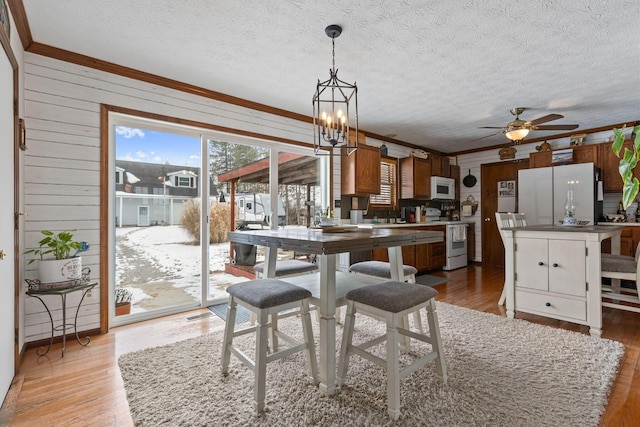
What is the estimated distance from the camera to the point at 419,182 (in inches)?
227

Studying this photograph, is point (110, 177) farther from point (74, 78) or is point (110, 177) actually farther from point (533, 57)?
point (533, 57)

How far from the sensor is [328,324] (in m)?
1.77

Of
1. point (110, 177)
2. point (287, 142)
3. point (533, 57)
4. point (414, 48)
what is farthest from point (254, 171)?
point (533, 57)

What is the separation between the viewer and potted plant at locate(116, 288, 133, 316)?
120 inches

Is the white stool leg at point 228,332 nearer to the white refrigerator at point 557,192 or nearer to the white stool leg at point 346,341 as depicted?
the white stool leg at point 346,341

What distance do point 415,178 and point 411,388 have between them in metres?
4.32

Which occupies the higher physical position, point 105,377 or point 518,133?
point 518,133

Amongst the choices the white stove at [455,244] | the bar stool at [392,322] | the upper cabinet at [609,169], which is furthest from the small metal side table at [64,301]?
the upper cabinet at [609,169]

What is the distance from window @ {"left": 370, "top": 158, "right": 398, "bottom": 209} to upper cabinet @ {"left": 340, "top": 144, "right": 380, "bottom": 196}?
1.75 feet

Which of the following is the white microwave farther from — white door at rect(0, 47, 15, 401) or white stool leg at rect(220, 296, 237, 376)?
white door at rect(0, 47, 15, 401)

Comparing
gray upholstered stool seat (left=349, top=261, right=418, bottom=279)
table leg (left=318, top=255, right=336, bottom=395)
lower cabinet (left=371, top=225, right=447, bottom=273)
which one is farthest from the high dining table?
lower cabinet (left=371, top=225, right=447, bottom=273)

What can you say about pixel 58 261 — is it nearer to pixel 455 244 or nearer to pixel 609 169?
pixel 455 244

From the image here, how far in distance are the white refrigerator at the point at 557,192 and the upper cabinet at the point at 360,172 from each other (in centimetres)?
244

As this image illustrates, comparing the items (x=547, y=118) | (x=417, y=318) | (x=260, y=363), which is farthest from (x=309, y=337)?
(x=547, y=118)
